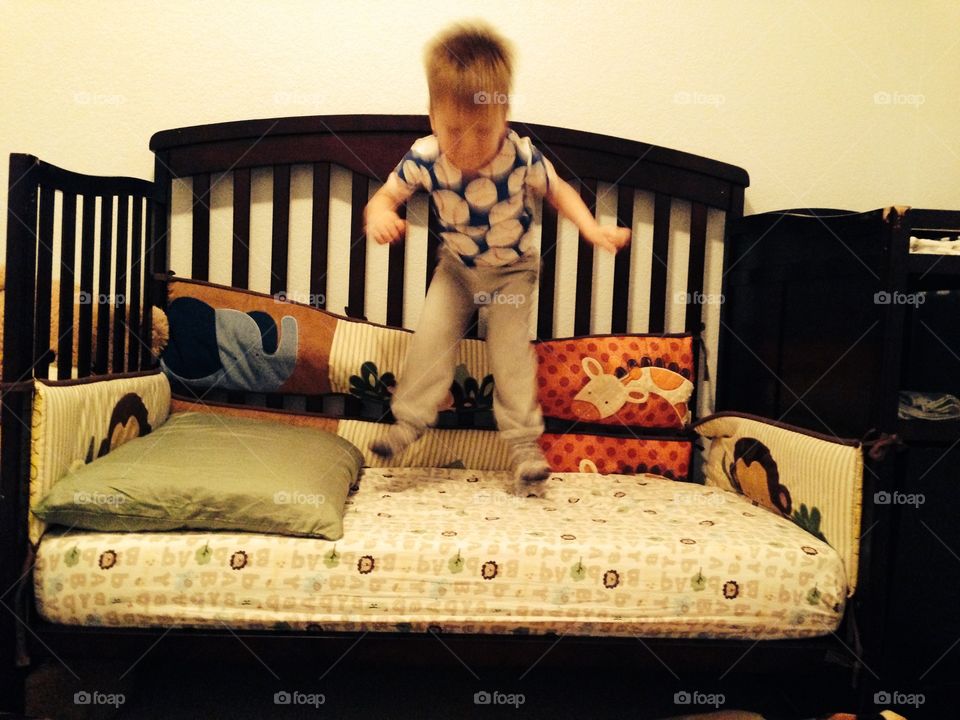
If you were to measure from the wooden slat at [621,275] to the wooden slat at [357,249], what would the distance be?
625 millimetres

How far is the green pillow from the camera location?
99 centimetres

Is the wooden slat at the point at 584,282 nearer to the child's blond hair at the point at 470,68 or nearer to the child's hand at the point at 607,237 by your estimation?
the child's hand at the point at 607,237

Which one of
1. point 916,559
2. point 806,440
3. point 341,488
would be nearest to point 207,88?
point 341,488

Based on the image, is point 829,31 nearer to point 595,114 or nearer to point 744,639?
point 595,114

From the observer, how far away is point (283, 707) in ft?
3.80

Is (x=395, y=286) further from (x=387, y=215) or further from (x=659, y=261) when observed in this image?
(x=659, y=261)

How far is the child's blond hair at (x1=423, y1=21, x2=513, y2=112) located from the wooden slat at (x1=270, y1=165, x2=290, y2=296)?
1.99 ft

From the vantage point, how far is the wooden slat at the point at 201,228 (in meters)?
1.62

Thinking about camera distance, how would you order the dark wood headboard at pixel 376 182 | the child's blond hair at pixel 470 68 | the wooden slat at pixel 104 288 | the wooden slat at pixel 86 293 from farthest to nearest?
the dark wood headboard at pixel 376 182
the wooden slat at pixel 104 288
the wooden slat at pixel 86 293
the child's blond hair at pixel 470 68

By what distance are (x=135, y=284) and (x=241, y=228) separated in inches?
11.1

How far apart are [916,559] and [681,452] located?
20.5 inches

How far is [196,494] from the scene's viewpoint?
101cm

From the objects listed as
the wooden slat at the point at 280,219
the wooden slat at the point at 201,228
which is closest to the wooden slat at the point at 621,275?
the wooden slat at the point at 280,219

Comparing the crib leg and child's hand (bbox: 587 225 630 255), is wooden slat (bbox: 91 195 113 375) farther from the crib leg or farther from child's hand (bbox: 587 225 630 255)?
child's hand (bbox: 587 225 630 255)
